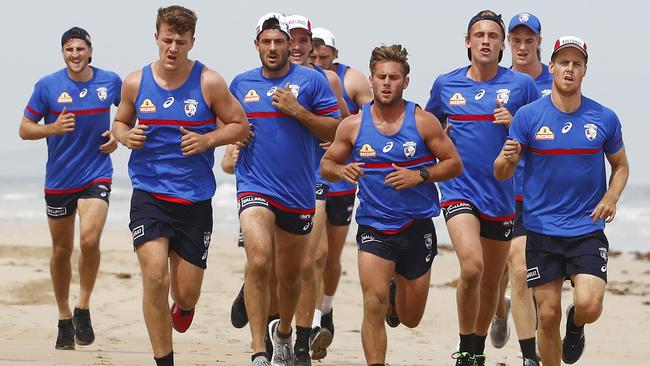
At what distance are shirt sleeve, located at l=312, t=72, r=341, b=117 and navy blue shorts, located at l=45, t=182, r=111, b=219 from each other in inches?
110

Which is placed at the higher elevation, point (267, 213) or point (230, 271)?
point (267, 213)

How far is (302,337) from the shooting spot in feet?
39.3

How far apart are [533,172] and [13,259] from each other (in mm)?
15745

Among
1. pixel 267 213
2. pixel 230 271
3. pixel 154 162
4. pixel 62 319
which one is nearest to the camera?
pixel 154 162

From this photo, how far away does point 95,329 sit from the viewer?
15.4 metres

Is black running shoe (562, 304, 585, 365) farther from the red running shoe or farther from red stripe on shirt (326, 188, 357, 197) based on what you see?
red stripe on shirt (326, 188, 357, 197)

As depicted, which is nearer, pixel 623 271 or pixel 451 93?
pixel 451 93

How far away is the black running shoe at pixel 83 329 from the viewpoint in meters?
13.0

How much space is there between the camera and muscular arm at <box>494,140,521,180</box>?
31.4ft

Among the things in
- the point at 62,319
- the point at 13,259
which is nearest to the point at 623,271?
the point at 13,259

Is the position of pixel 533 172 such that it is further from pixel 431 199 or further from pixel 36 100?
pixel 36 100

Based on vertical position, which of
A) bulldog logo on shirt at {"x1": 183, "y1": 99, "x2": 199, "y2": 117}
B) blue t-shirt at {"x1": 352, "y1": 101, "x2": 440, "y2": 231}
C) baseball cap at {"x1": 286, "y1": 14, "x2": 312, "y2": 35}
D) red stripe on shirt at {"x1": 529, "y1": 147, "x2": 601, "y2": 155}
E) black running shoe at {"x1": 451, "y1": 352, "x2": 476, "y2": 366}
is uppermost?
baseball cap at {"x1": 286, "y1": 14, "x2": 312, "y2": 35}

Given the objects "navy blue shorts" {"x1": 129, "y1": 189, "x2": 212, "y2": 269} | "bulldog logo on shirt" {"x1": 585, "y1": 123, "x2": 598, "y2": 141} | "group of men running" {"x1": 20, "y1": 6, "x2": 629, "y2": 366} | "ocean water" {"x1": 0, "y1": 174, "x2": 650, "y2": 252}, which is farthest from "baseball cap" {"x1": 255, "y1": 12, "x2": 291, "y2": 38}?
"ocean water" {"x1": 0, "y1": 174, "x2": 650, "y2": 252}

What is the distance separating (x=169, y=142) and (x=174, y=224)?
0.57 m
